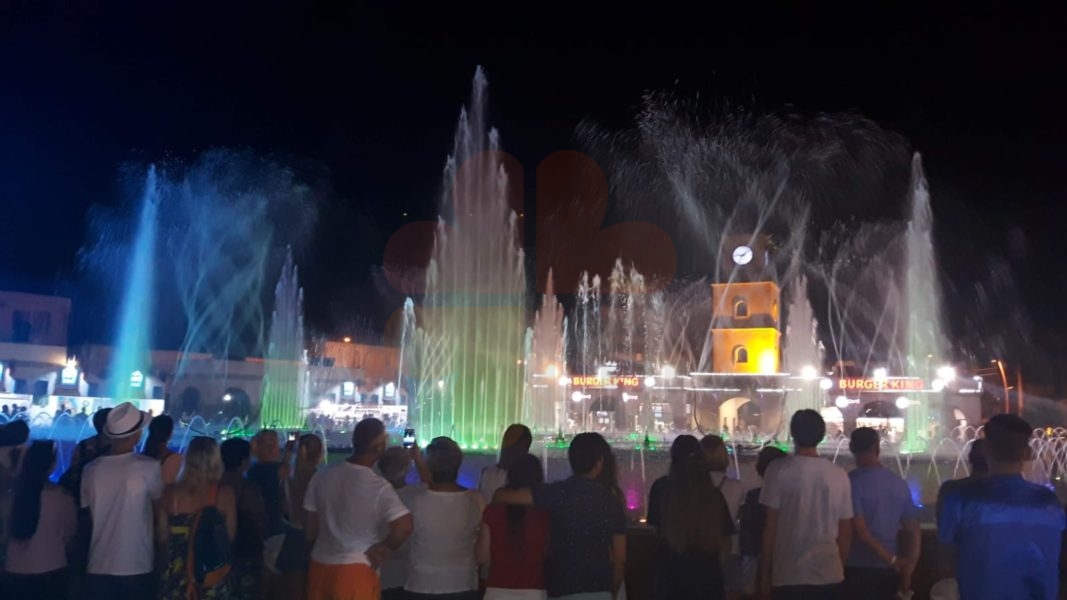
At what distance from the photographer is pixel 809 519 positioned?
4879 millimetres

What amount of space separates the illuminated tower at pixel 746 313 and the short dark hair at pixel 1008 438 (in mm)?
55054

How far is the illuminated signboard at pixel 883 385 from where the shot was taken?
46.2 metres

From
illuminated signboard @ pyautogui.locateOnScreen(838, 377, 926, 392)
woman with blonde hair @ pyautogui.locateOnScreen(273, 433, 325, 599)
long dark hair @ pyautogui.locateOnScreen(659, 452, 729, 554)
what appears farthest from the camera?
illuminated signboard @ pyautogui.locateOnScreen(838, 377, 926, 392)

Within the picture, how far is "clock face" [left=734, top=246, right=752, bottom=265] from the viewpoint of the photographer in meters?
59.2

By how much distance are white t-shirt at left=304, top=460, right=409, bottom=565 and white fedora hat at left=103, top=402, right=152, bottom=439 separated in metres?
1.52

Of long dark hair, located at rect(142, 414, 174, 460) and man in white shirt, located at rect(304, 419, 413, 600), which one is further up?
long dark hair, located at rect(142, 414, 174, 460)

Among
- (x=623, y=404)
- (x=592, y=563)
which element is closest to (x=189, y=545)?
(x=592, y=563)

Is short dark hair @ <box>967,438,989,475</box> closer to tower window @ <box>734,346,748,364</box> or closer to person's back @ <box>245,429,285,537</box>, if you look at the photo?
person's back @ <box>245,429,285,537</box>

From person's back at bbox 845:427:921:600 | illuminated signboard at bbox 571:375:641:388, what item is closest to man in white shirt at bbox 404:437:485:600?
person's back at bbox 845:427:921:600

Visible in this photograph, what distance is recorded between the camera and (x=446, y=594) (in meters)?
4.81

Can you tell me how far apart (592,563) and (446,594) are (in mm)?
856

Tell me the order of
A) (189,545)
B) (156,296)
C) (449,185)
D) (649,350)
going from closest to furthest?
(189,545), (449,185), (156,296), (649,350)

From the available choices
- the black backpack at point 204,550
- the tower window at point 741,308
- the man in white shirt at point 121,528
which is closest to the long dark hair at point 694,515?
the black backpack at point 204,550

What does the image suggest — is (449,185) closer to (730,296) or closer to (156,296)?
(730,296)
